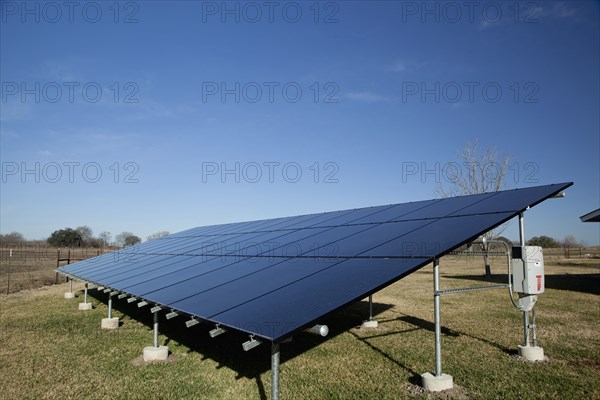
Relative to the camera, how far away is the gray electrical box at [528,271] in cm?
847

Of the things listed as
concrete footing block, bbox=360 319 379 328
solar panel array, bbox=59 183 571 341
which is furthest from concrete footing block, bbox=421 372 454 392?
concrete footing block, bbox=360 319 379 328

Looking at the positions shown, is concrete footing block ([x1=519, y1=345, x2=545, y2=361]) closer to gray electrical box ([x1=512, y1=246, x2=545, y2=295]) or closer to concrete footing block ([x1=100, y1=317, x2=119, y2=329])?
gray electrical box ([x1=512, y1=246, x2=545, y2=295])

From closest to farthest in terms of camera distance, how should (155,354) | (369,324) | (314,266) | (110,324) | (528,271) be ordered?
(314,266) → (528,271) → (155,354) → (369,324) → (110,324)

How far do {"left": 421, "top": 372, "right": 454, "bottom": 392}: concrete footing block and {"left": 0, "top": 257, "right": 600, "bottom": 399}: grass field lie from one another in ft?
0.48

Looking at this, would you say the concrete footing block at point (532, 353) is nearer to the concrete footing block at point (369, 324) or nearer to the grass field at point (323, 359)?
the grass field at point (323, 359)

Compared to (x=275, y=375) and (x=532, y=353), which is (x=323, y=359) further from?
(x=275, y=375)

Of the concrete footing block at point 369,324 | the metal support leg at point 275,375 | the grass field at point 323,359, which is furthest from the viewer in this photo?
the concrete footing block at point 369,324

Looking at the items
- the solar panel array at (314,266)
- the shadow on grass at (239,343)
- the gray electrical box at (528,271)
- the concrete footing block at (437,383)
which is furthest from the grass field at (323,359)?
the solar panel array at (314,266)

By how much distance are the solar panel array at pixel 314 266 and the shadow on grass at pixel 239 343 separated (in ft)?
3.33

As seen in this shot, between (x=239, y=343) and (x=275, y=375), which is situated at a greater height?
(x=275, y=375)

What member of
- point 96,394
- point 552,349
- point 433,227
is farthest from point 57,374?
point 552,349

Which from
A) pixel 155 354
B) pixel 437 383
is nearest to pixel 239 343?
pixel 155 354

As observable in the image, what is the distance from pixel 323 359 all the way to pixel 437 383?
297cm

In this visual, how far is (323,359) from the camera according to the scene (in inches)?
356
